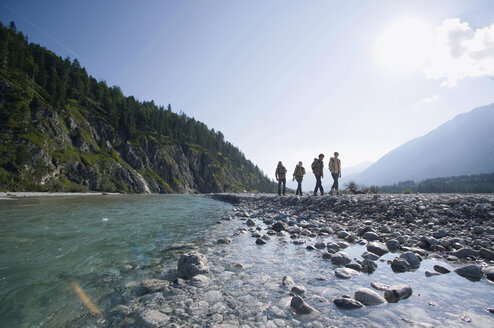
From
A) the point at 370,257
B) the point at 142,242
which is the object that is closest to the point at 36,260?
the point at 142,242

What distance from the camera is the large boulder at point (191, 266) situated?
430cm

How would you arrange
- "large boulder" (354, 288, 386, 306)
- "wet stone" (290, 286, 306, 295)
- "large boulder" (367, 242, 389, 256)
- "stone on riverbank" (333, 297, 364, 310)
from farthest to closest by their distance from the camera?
"large boulder" (367, 242, 389, 256) → "wet stone" (290, 286, 306, 295) → "large boulder" (354, 288, 386, 306) → "stone on riverbank" (333, 297, 364, 310)

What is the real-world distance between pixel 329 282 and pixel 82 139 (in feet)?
278

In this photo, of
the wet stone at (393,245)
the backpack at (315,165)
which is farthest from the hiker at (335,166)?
the wet stone at (393,245)

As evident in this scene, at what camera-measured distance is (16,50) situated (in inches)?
2763

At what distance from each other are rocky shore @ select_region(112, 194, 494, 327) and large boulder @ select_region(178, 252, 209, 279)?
2cm

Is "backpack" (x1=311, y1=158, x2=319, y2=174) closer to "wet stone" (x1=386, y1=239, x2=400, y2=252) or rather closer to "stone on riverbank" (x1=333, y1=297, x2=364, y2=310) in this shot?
"wet stone" (x1=386, y1=239, x2=400, y2=252)

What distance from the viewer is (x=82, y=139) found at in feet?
222

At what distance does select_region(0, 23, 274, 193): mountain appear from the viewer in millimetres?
44719

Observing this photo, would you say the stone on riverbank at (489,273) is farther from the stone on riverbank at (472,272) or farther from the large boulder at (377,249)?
the large boulder at (377,249)

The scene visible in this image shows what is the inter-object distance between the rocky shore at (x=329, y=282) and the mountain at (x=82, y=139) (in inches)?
2030

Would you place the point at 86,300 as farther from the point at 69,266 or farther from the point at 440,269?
the point at 440,269

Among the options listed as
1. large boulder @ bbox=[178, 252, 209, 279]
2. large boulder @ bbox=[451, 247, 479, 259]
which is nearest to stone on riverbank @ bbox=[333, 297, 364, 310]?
large boulder @ bbox=[178, 252, 209, 279]

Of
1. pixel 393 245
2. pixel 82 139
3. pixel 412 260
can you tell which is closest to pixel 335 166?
pixel 393 245
